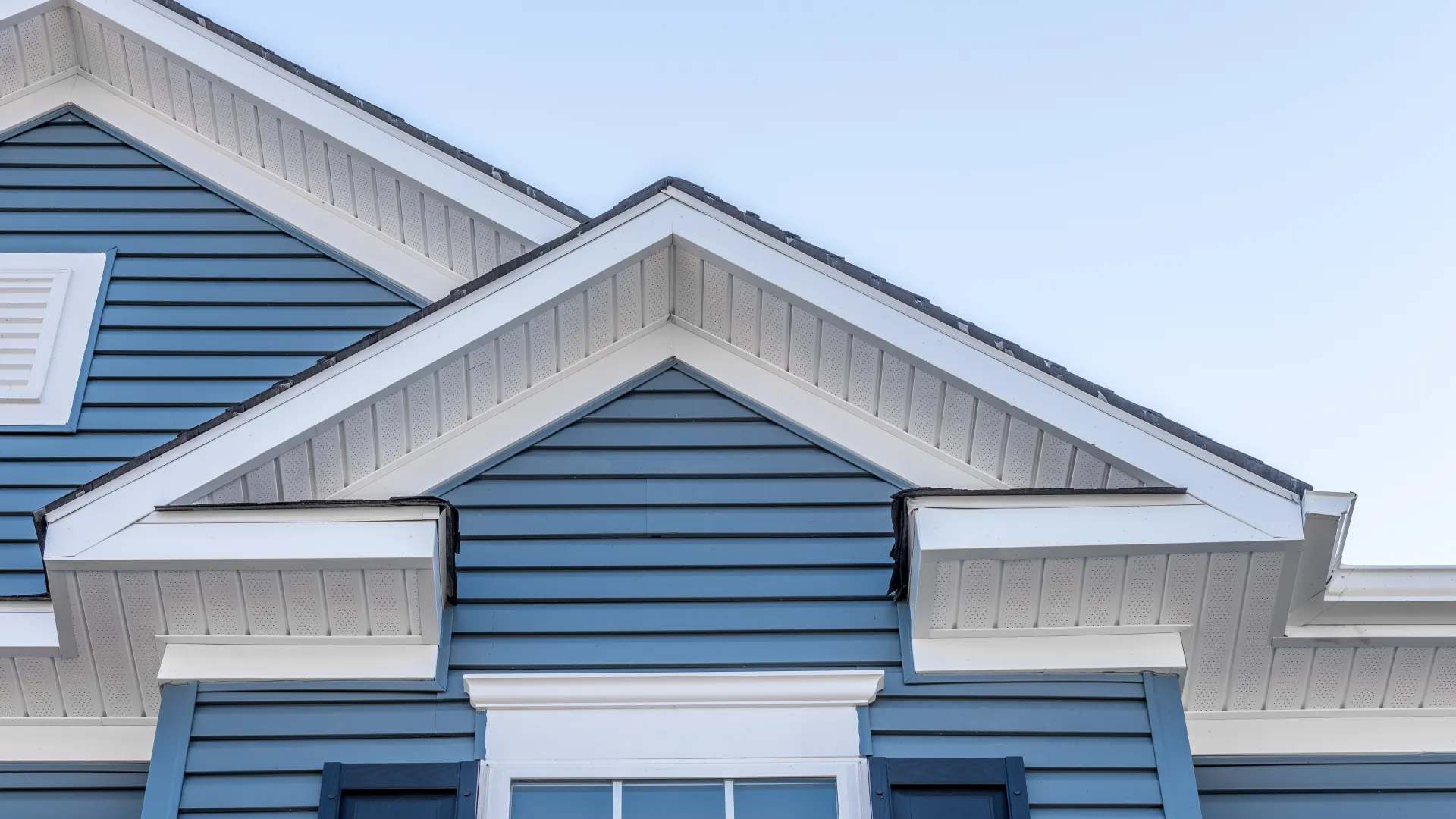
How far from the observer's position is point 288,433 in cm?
529

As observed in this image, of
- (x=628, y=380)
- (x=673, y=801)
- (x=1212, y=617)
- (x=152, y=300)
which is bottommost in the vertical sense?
(x=673, y=801)

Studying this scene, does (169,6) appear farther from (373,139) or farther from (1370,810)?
(1370,810)

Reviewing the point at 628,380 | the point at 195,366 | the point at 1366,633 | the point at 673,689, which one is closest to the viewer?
the point at 673,689

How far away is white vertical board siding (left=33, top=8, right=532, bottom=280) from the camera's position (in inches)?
285

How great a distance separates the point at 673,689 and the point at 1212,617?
1928 mm

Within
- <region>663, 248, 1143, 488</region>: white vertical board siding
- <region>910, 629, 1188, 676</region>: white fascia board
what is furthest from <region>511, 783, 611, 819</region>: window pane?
<region>663, 248, 1143, 488</region>: white vertical board siding

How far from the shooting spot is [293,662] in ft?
16.9

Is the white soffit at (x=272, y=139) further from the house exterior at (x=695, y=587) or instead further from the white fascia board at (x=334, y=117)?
the house exterior at (x=695, y=587)

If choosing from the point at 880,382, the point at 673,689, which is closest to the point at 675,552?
the point at 673,689

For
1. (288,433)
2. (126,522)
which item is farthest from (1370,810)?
(126,522)

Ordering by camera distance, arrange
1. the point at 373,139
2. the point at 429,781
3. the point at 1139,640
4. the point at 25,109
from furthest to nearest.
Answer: the point at 25,109 < the point at 373,139 < the point at 1139,640 < the point at 429,781

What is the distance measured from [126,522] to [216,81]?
339 cm

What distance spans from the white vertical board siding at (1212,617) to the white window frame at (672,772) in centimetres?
68

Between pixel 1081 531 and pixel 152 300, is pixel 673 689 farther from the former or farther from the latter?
pixel 152 300
